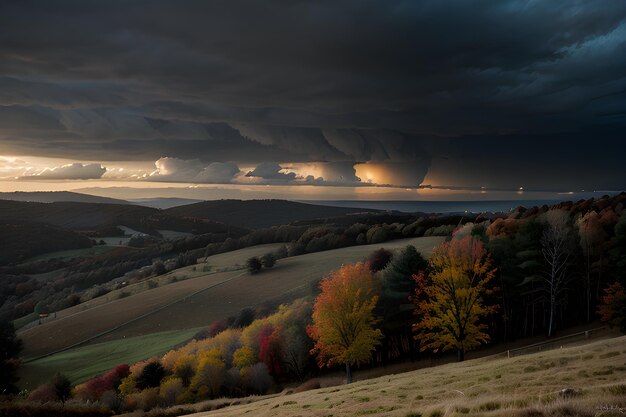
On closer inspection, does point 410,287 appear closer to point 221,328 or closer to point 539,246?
point 539,246

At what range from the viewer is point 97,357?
93062 mm

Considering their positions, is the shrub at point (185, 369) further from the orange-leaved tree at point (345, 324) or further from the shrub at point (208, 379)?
the orange-leaved tree at point (345, 324)

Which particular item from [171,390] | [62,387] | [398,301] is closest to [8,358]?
[62,387]

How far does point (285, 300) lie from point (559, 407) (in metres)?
90.9

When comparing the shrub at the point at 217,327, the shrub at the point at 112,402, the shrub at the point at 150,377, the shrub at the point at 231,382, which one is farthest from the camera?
the shrub at the point at 217,327

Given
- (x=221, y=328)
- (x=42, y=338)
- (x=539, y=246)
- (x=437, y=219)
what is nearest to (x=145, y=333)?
(x=221, y=328)

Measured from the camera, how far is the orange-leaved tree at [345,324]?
61531mm

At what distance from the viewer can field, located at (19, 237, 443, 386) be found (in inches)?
4200

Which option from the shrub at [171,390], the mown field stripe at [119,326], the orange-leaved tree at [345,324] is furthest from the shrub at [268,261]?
Result: the orange-leaved tree at [345,324]

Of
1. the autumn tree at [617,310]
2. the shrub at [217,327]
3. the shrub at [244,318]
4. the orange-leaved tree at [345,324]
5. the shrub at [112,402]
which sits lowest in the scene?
the shrub at [112,402]

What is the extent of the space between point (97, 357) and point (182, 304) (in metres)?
28.3

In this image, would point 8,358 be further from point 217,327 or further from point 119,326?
point 217,327

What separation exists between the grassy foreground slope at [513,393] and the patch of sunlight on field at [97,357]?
6534 cm

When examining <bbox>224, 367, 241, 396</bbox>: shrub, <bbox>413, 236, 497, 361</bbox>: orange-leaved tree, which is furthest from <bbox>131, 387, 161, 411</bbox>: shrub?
<bbox>413, 236, 497, 361</bbox>: orange-leaved tree
